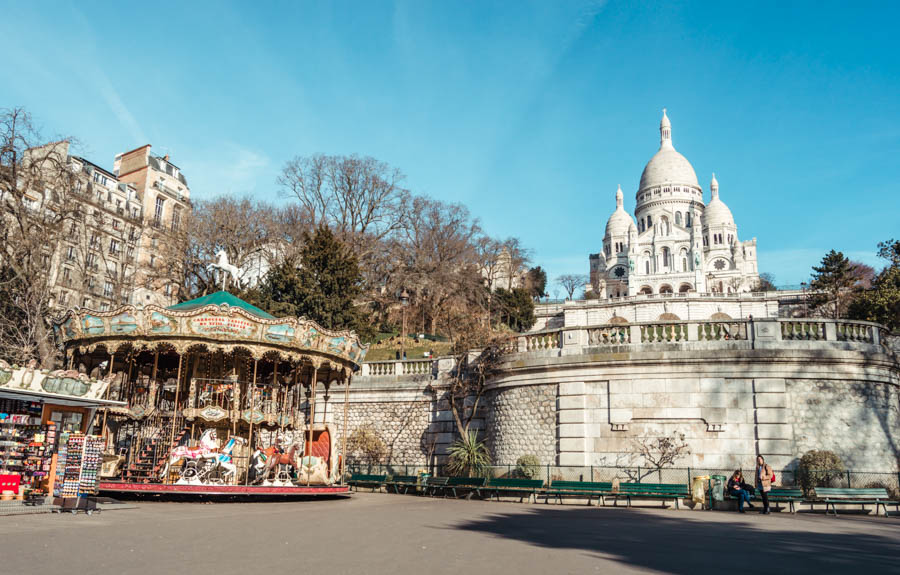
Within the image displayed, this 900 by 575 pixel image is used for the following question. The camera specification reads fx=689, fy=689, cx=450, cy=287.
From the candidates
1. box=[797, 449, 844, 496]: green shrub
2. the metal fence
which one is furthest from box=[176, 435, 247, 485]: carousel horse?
box=[797, 449, 844, 496]: green shrub

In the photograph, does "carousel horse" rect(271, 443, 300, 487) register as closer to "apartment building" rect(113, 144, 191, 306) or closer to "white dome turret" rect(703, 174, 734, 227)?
"apartment building" rect(113, 144, 191, 306)

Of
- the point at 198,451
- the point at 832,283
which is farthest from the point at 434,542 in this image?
the point at 832,283

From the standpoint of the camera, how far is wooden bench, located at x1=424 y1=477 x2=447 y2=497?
23.1 m

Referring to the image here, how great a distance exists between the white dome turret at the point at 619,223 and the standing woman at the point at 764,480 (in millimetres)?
125871

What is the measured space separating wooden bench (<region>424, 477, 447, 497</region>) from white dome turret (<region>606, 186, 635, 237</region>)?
403 ft

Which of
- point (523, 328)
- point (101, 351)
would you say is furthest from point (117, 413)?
point (523, 328)

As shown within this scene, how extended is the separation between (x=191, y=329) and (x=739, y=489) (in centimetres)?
1581

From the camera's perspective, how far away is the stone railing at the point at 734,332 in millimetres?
20781

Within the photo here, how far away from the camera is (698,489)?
61.4 ft

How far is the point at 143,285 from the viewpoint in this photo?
4509 cm

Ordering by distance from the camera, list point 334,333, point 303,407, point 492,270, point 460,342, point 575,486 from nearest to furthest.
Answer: point 575,486 < point 334,333 < point 460,342 < point 303,407 < point 492,270

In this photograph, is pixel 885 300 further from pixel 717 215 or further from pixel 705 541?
pixel 717 215

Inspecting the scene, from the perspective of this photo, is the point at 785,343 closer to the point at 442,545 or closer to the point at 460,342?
the point at 460,342

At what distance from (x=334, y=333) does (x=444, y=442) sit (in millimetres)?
6915
